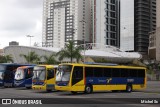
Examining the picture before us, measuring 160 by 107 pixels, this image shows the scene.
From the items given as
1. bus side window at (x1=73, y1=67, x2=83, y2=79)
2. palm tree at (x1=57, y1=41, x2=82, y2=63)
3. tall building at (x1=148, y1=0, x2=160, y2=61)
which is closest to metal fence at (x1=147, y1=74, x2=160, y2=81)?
palm tree at (x1=57, y1=41, x2=82, y2=63)

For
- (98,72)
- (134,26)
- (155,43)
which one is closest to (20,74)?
(98,72)

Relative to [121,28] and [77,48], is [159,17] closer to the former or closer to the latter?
[121,28]

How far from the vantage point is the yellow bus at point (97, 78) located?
Result: 1188 inches

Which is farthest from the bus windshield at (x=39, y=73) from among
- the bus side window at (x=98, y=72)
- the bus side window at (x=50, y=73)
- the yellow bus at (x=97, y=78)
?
the bus side window at (x=98, y=72)

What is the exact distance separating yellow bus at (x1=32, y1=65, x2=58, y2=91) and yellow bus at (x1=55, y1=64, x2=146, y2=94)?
3632 mm

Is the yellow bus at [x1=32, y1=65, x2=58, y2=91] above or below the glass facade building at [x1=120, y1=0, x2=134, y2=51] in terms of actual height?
below

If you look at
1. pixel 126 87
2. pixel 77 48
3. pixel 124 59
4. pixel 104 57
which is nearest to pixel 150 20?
pixel 124 59

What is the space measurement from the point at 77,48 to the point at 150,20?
128 m

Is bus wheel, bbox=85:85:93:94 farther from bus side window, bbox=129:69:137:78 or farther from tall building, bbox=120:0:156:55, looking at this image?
tall building, bbox=120:0:156:55

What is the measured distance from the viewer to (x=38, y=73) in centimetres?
3516

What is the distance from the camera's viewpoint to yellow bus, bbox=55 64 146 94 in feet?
99.0

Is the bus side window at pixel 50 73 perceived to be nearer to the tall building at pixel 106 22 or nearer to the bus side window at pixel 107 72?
the bus side window at pixel 107 72

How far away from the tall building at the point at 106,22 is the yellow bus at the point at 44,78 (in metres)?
148

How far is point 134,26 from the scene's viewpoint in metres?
177
